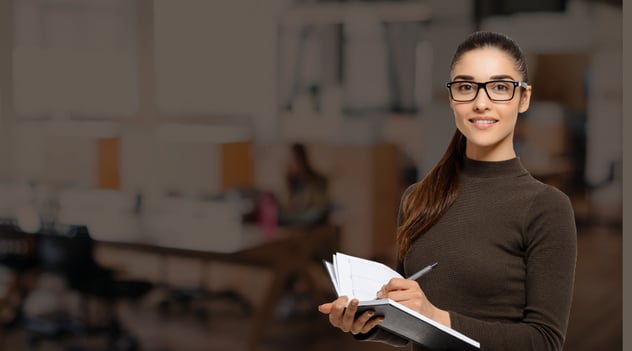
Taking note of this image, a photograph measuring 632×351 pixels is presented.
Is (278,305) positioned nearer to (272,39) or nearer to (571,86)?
(272,39)

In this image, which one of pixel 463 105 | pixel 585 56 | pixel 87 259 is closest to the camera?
pixel 463 105

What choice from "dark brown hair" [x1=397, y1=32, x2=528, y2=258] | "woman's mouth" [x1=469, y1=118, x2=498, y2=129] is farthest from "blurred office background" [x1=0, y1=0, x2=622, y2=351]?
"woman's mouth" [x1=469, y1=118, x2=498, y2=129]

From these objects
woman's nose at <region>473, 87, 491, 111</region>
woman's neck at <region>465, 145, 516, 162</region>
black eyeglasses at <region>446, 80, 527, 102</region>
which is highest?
black eyeglasses at <region>446, 80, 527, 102</region>

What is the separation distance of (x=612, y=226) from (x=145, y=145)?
86.3 inches

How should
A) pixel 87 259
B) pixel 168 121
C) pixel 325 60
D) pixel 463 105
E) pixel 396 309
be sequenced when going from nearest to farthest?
pixel 396 309 < pixel 463 105 < pixel 325 60 < pixel 168 121 < pixel 87 259

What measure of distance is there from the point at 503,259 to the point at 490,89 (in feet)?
0.81

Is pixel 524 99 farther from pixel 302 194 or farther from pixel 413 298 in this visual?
pixel 302 194

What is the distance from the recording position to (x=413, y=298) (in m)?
1.04

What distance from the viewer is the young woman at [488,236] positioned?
1063 millimetres

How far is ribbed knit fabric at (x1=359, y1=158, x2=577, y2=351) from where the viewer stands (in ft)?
3.49

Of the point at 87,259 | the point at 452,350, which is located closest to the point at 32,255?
the point at 87,259

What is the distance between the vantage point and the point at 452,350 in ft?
3.60

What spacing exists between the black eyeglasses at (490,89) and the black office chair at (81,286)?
303 centimetres

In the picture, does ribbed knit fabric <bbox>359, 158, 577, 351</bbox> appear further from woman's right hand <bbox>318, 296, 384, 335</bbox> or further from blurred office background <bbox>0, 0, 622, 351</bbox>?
blurred office background <bbox>0, 0, 622, 351</bbox>
